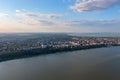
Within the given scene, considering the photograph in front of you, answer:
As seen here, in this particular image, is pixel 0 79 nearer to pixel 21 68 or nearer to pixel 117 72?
pixel 21 68

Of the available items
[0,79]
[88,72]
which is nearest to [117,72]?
[88,72]

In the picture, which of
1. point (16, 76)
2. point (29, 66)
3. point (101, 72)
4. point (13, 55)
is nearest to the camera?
point (16, 76)

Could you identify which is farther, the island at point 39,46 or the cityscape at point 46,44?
the cityscape at point 46,44

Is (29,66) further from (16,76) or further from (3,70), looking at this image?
(16,76)

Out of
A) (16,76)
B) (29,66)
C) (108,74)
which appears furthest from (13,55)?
(108,74)

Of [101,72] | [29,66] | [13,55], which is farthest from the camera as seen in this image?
[13,55]

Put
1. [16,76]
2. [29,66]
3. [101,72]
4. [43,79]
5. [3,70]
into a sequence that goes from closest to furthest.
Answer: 1. [43,79]
2. [16,76]
3. [101,72]
4. [3,70]
5. [29,66]

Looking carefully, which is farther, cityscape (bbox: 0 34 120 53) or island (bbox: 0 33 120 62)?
cityscape (bbox: 0 34 120 53)

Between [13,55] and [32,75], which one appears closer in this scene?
[32,75]

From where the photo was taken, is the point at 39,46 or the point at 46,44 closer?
the point at 39,46
